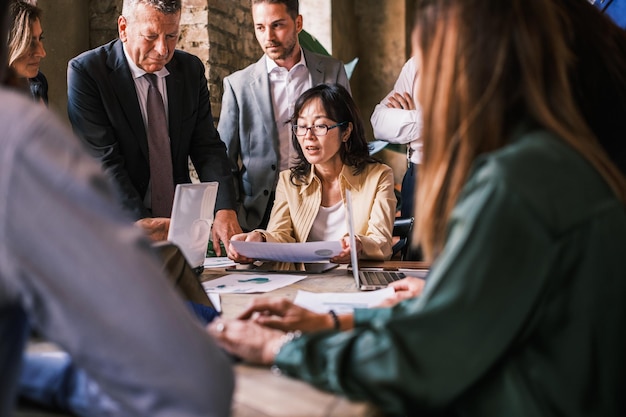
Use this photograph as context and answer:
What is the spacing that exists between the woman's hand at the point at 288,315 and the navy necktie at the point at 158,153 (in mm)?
1886

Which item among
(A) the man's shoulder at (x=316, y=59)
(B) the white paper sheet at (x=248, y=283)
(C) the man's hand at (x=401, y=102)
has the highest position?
(A) the man's shoulder at (x=316, y=59)

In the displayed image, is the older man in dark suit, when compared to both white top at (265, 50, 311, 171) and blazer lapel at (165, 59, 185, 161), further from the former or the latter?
white top at (265, 50, 311, 171)

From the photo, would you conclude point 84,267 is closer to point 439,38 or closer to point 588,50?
point 439,38

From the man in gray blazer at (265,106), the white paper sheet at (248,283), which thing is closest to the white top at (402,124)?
the man in gray blazer at (265,106)

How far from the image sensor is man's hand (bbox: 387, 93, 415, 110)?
3807 millimetres

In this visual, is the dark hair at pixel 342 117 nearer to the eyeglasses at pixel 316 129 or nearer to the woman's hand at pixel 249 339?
the eyeglasses at pixel 316 129

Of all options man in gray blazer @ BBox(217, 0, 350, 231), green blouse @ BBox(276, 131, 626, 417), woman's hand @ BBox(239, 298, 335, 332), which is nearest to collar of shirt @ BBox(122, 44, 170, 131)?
man in gray blazer @ BBox(217, 0, 350, 231)

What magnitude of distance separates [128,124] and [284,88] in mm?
1080

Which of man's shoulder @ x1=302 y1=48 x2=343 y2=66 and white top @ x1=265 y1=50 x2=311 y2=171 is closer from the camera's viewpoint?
white top @ x1=265 y1=50 x2=311 y2=171

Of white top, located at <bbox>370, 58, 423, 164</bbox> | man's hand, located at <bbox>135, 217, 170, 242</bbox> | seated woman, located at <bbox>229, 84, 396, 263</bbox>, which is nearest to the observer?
man's hand, located at <bbox>135, 217, 170, 242</bbox>

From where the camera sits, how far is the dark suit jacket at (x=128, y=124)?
3.02 meters

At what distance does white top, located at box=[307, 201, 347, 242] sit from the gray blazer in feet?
1.93

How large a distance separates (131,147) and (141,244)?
2451 millimetres

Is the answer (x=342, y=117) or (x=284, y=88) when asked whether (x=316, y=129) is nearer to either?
(x=342, y=117)
